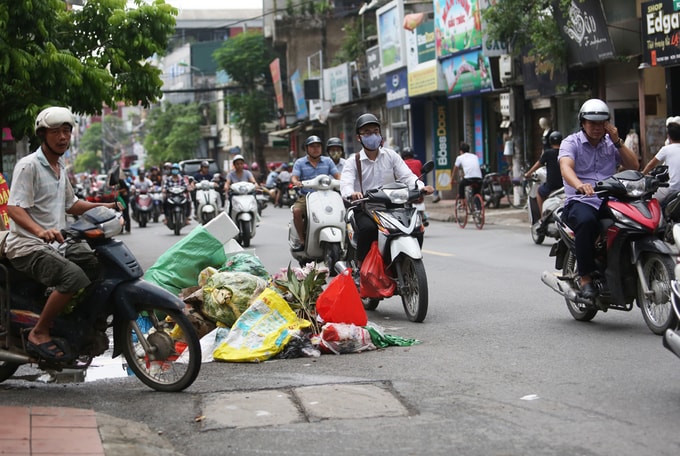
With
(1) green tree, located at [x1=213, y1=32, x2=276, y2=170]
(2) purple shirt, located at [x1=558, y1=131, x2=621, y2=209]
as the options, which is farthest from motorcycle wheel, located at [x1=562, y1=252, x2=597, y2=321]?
(1) green tree, located at [x1=213, y1=32, x2=276, y2=170]

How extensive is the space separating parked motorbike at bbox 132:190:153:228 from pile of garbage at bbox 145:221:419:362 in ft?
75.8

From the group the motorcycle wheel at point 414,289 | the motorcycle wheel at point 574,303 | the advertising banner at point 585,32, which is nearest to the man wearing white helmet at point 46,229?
the motorcycle wheel at point 414,289

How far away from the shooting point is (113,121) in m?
131

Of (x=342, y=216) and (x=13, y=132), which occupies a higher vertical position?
(x=13, y=132)

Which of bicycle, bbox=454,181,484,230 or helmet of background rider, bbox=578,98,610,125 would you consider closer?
helmet of background rider, bbox=578,98,610,125

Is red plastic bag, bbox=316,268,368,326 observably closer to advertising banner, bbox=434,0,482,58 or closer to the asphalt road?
the asphalt road

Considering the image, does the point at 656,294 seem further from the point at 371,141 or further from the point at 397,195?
the point at 371,141

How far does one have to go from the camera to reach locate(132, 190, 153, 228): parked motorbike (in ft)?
105

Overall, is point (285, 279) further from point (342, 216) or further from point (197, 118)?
point (197, 118)

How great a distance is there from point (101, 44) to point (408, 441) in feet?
37.5

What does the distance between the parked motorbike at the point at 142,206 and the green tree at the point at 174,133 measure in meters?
48.6

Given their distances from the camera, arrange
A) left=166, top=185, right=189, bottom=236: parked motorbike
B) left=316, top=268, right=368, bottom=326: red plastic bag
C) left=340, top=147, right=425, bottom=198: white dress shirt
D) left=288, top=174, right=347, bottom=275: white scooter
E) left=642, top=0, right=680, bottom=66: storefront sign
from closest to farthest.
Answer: left=316, top=268, right=368, bottom=326: red plastic bag, left=340, top=147, right=425, bottom=198: white dress shirt, left=288, top=174, right=347, bottom=275: white scooter, left=642, top=0, right=680, bottom=66: storefront sign, left=166, top=185, right=189, bottom=236: parked motorbike

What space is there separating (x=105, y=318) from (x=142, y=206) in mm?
25497

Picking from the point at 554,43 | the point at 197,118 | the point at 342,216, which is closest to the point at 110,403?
the point at 342,216
